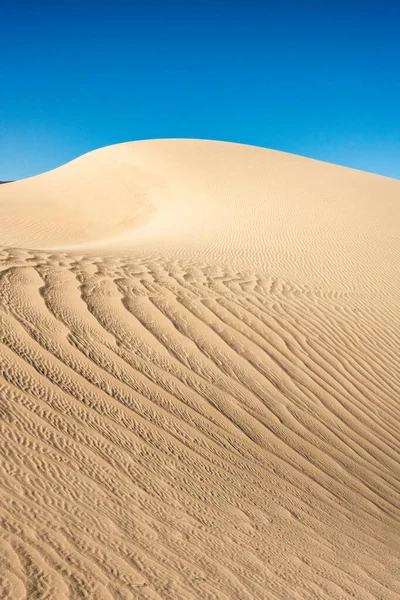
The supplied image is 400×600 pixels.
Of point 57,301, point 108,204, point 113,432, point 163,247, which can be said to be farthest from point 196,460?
point 108,204

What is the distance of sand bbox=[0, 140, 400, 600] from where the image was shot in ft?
8.82

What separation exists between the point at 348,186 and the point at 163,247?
14876 mm

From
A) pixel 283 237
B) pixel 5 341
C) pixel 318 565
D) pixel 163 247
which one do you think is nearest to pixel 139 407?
pixel 5 341

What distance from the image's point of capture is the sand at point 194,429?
2.69 metres

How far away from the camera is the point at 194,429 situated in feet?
13.7

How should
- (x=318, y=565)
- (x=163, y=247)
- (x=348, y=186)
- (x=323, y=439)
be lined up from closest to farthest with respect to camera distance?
→ (x=318, y=565) → (x=323, y=439) → (x=163, y=247) → (x=348, y=186)

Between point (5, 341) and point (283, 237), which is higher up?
point (283, 237)

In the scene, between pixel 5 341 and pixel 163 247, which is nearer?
pixel 5 341

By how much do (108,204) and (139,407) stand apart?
65.6ft

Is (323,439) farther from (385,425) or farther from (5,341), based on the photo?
(5,341)

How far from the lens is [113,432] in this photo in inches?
146

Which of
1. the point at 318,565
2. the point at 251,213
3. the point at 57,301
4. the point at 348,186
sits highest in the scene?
the point at 348,186

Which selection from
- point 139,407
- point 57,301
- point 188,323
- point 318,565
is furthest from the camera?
point 188,323

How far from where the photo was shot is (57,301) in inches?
210
